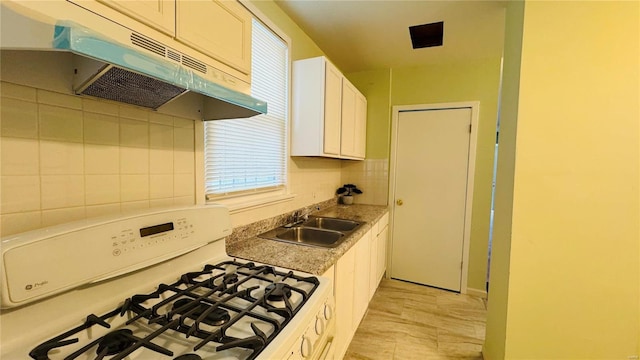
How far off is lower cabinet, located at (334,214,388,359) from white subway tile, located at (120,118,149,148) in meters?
1.10

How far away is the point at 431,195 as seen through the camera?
9.75 ft

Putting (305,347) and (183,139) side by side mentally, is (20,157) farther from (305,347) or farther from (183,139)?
(305,347)

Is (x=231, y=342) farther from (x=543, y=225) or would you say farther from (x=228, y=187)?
Answer: (x=543, y=225)

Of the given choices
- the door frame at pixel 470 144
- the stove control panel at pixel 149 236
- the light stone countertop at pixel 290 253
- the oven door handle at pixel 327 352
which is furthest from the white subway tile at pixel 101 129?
the door frame at pixel 470 144

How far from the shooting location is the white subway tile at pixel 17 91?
0.69 m

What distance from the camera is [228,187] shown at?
1.54 metres

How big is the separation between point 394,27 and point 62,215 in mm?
2425

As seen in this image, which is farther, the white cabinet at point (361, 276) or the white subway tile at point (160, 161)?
the white cabinet at point (361, 276)

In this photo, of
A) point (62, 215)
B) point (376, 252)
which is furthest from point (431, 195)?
point (62, 215)

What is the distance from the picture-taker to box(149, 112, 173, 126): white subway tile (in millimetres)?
1065

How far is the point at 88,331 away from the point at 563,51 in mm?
2270

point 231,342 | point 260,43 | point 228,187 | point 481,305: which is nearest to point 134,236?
point 231,342

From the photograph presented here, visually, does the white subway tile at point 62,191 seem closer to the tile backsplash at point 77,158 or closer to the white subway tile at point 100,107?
the tile backsplash at point 77,158

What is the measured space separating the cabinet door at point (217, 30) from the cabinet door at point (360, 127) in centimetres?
174
